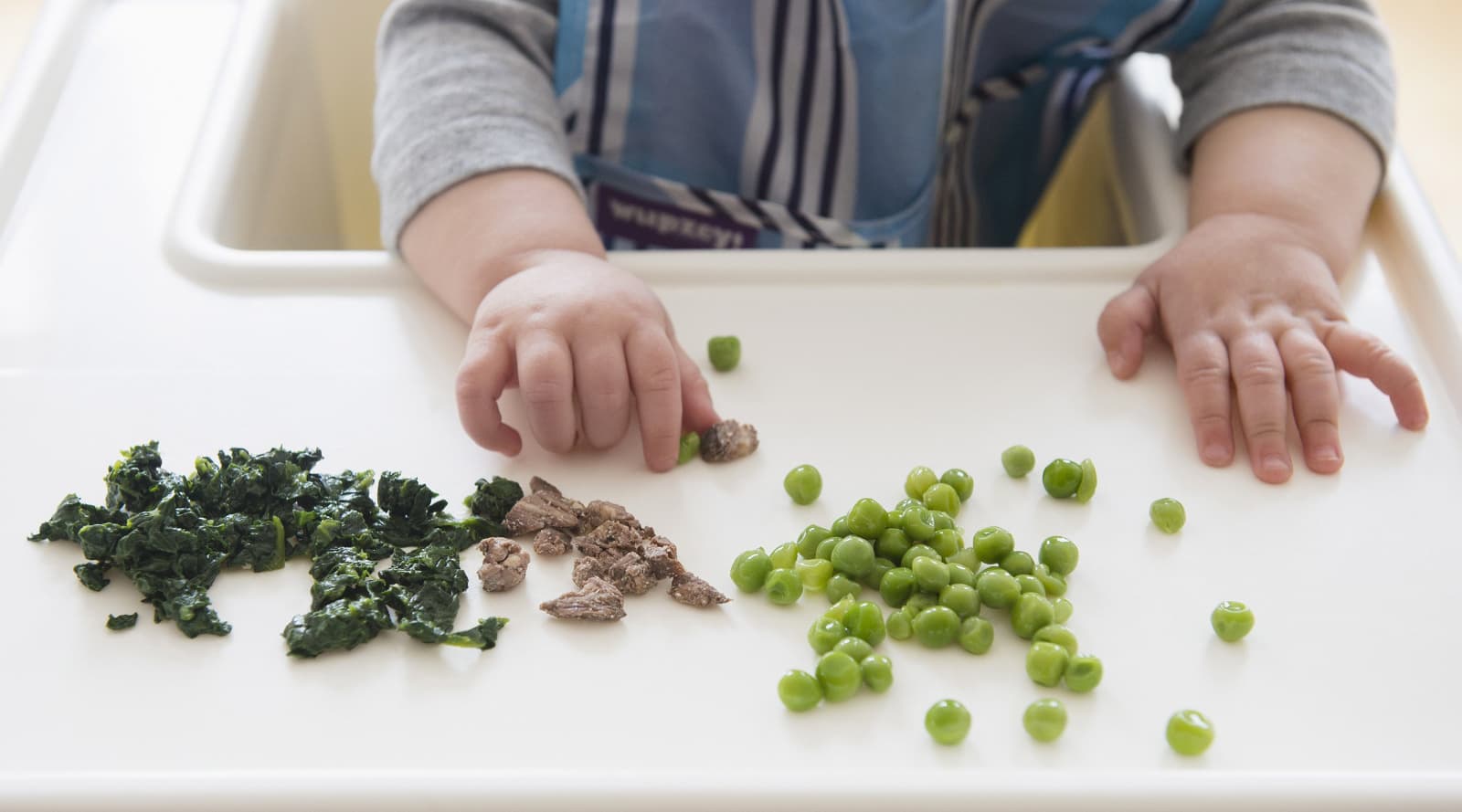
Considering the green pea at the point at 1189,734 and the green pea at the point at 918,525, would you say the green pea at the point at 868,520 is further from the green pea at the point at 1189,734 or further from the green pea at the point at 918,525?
the green pea at the point at 1189,734

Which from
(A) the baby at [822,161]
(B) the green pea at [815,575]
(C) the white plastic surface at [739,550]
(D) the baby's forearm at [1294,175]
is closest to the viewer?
(C) the white plastic surface at [739,550]

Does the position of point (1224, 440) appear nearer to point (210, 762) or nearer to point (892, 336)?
point (892, 336)

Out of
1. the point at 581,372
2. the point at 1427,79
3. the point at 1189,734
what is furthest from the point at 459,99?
the point at 1427,79

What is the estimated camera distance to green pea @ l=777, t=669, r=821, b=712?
1.73ft

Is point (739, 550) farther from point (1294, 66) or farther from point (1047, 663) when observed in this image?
point (1294, 66)

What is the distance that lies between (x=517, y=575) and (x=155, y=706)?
158 millimetres

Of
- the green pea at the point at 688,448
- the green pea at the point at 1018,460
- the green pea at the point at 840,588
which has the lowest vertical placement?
the green pea at the point at 840,588

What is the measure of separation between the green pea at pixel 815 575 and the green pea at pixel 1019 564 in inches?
3.2

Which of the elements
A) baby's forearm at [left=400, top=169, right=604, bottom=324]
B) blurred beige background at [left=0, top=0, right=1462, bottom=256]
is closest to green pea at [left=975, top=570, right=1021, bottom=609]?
baby's forearm at [left=400, top=169, right=604, bottom=324]

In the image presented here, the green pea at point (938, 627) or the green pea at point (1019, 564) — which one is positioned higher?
the green pea at point (1019, 564)

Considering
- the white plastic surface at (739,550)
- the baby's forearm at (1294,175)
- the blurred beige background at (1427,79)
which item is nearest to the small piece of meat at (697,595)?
the white plastic surface at (739,550)

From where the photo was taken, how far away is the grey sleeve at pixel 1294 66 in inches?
34.8

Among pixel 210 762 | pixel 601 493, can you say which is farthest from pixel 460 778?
pixel 601 493

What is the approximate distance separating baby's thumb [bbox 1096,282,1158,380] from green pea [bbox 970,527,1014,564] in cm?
18
